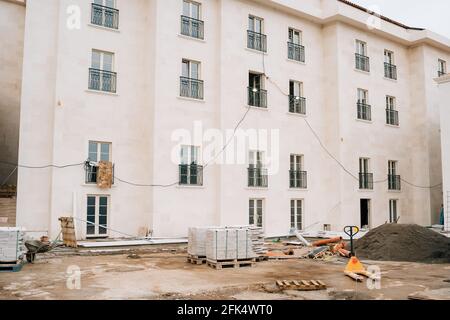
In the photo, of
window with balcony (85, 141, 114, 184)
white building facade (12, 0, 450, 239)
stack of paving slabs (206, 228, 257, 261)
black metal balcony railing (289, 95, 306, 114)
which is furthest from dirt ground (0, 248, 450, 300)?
black metal balcony railing (289, 95, 306, 114)

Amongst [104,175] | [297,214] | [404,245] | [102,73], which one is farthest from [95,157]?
[404,245]

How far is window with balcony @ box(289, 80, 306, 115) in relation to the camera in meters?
24.0

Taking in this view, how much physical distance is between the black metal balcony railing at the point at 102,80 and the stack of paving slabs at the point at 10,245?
8.28 meters

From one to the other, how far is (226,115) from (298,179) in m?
5.40

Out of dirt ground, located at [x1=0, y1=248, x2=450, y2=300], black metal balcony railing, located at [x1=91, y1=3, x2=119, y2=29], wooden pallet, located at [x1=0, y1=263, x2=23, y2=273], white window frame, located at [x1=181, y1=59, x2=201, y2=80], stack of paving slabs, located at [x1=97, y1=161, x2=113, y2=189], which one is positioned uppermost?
black metal balcony railing, located at [x1=91, y1=3, x2=119, y2=29]

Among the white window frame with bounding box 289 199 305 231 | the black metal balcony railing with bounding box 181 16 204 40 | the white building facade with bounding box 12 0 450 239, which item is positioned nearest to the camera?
the white building facade with bounding box 12 0 450 239

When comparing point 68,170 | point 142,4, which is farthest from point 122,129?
point 142,4

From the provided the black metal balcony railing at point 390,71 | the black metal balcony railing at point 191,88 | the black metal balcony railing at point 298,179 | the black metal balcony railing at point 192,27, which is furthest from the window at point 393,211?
the black metal balcony railing at point 192,27

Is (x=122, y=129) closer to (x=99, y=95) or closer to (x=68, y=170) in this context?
(x=99, y=95)

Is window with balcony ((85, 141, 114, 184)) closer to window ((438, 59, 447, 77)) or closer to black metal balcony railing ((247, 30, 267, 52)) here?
black metal balcony railing ((247, 30, 267, 52))

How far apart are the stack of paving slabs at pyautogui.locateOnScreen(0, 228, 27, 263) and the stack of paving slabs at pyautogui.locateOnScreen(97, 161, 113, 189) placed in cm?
638

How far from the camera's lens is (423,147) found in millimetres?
28156

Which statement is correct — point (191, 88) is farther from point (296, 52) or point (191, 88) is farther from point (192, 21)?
point (296, 52)
